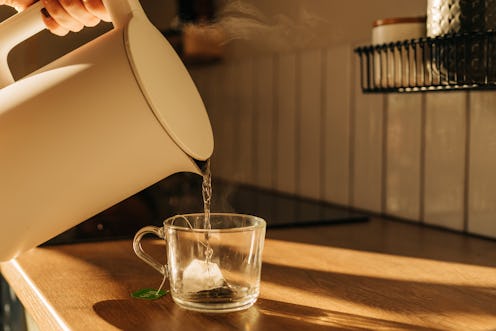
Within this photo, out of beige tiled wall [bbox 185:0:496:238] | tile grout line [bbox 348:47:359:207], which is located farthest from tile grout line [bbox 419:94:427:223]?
tile grout line [bbox 348:47:359:207]

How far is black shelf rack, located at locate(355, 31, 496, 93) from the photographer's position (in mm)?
913

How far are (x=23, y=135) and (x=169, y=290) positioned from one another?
0.82ft

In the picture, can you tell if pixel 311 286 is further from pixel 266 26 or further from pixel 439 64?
pixel 266 26

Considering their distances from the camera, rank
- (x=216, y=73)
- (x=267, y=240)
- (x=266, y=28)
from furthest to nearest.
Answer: (x=216, y=73)
(x=266, y=28)
(x=267, y=240)

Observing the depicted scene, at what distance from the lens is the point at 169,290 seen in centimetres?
76

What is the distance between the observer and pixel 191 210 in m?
1.35

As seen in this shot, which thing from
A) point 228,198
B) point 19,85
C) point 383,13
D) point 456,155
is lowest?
point 228,198

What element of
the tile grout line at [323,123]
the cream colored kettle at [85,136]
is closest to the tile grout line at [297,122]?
the tile grout line at [323,123]

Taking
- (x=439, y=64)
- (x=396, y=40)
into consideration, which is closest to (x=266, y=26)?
(x=396, y=40)

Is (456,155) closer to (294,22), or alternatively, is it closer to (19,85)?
(294,22)

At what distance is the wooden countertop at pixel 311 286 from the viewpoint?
651 mm

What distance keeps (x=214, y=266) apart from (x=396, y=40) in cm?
56

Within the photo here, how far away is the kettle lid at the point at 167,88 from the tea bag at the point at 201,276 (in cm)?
12

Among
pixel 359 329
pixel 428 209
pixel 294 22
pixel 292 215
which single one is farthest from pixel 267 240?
pixel 294 22
